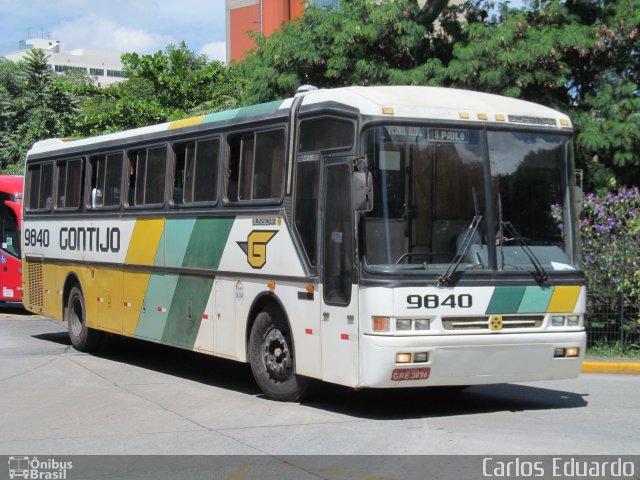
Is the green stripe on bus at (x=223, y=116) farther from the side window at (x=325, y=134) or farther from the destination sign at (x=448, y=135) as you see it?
the destination sign at (x=448, y=135)

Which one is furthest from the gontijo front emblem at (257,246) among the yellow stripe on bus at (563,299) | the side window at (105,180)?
the side window at (105,180)

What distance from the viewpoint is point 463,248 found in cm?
951

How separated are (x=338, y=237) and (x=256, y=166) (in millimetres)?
2046

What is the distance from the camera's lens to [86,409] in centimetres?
1062

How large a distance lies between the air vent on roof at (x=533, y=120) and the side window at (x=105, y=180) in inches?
276

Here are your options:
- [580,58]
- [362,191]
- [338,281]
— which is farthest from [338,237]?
[580,58]

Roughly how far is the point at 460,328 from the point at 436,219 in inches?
42.9

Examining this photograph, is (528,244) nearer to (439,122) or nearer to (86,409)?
(439,122)

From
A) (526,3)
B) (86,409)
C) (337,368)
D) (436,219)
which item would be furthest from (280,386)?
(526,3)

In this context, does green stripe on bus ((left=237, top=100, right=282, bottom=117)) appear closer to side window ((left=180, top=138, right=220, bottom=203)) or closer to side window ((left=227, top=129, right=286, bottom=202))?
side window ((left=227, top=129, right=286, bottom=202))

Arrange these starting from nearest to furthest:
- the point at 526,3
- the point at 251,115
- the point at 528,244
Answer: the point at 528,244, the point at 251,115, the point at 526,3

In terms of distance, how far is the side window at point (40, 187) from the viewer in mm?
17469
